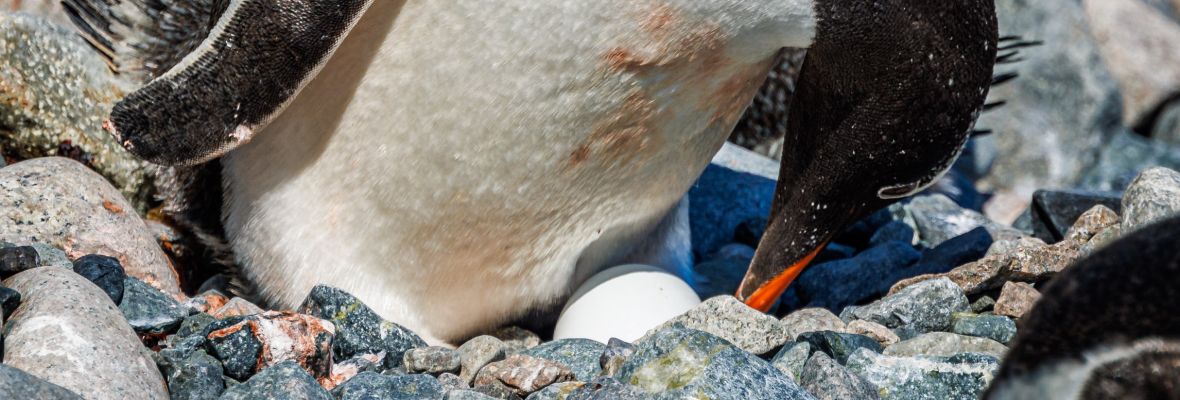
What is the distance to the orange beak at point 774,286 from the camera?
3043 millimetres

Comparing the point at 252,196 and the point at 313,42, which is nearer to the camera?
the point at 313,42

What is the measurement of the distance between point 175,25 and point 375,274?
0.70m

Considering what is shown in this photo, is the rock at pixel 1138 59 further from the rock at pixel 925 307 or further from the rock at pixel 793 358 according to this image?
the rock at pixel 793 358

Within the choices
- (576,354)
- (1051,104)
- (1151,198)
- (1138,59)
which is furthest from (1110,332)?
(1138,59)

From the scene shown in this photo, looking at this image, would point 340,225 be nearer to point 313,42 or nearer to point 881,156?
point 313,42

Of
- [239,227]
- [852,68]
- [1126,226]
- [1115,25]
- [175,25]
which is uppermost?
[175,25]

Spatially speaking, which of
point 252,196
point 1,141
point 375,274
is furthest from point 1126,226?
point 1,141

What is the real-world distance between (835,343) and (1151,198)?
88cm

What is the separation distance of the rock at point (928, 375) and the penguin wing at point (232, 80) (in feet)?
3.82

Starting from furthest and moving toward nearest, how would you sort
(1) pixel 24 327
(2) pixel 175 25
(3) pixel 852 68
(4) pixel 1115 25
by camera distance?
(4) pixel 1115 25, (2) pixel 175 25, (3) pixel 852 68, (1) pixel 24 327

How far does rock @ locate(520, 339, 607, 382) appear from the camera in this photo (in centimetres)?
244

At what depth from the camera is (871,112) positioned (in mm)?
2686

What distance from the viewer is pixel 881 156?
2.76m

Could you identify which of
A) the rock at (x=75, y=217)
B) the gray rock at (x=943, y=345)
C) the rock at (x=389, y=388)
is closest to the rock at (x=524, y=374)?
the rock at (x=389, y=388)
